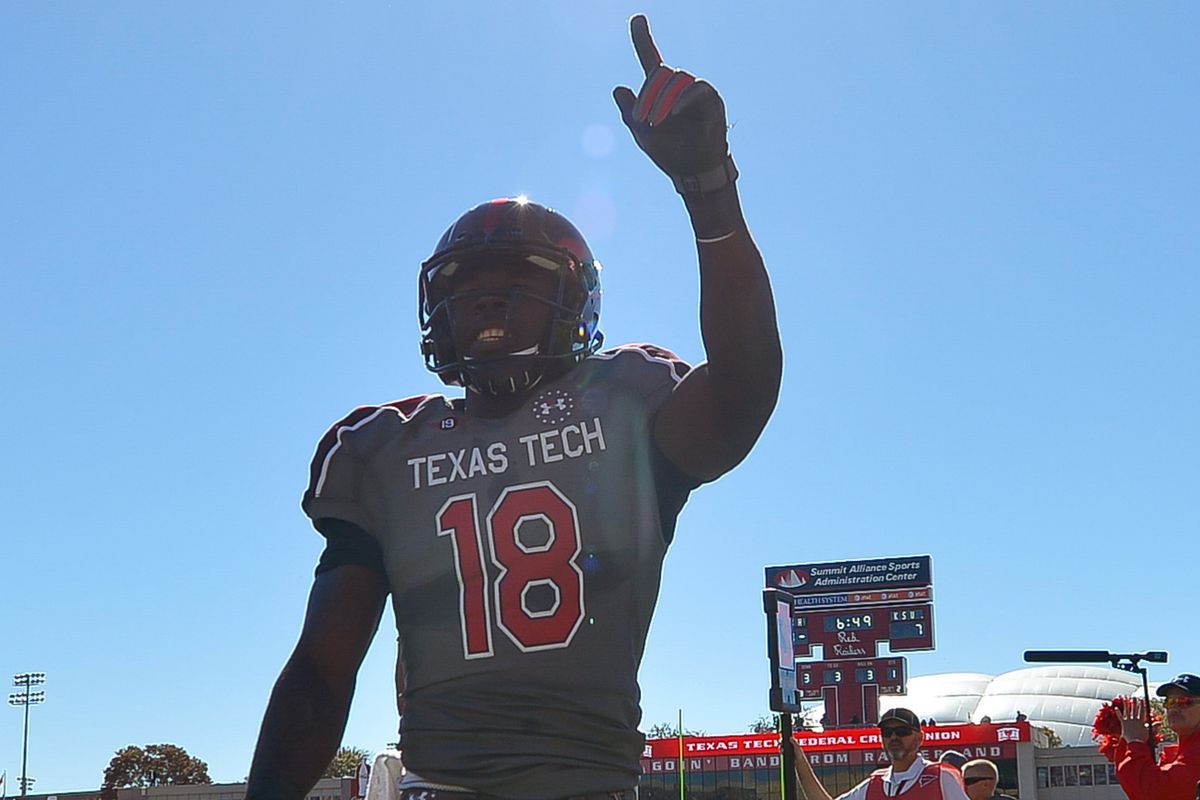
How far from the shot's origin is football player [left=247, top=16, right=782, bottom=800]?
→ 249 cm

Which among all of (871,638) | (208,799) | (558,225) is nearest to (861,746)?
(871,638)

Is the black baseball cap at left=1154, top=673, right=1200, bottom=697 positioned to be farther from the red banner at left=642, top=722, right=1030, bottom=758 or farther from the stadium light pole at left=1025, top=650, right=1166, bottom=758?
the red banner at left=642, top=722, right=1030, bottom=758

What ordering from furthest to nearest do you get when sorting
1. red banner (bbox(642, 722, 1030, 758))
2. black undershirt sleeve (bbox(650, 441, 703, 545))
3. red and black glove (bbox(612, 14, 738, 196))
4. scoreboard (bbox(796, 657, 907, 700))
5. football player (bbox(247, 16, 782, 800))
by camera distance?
red banner (bbox(642, 722, 1030, 758)) → scoreboard (bbox(796, 657, 907, 700)) → black undershirt sleeve (bbox(650, 441, 703, 545)) → football player (bbox(247, 16, 782, 800)) → red and black glove (bbox(612, 14, 738, 196))

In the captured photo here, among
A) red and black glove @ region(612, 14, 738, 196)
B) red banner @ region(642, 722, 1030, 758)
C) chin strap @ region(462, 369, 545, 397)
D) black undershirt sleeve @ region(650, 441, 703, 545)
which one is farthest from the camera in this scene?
red banner @ region(642, 722, 1030, 758)

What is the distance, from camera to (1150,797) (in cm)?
698

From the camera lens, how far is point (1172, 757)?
7.08 metres

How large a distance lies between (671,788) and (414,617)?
57.1 metres

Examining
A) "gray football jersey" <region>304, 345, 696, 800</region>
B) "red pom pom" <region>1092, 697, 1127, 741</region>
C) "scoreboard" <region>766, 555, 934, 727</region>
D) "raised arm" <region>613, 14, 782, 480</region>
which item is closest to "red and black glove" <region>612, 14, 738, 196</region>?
"raised arm" <region>613, 14, 782, 480</region>

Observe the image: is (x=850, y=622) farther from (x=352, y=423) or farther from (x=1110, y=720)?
(x=352, y=423)

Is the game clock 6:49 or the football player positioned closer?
the football player

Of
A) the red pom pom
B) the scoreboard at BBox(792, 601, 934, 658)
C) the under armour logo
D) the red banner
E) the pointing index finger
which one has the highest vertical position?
the scoreboard at BBox(792, 601, 934, 658)

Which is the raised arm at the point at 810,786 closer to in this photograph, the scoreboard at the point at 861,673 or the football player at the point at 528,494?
the football player at the point at 528,494

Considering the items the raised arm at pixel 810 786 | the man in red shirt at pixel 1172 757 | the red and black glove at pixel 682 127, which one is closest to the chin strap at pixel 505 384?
the red and black glove at pixel 682 127

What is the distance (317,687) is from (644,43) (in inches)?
51.5
